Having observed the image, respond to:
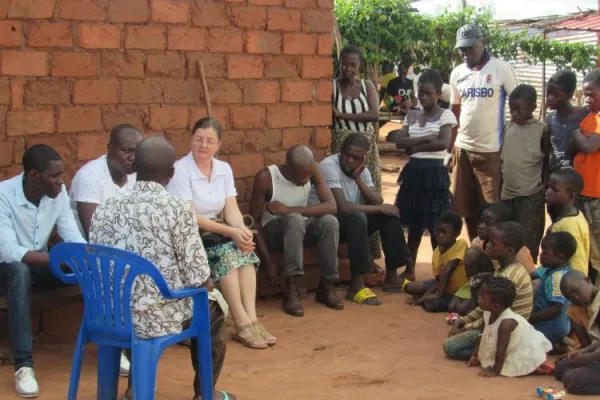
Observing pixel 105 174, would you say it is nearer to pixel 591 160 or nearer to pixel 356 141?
pixel 356 141

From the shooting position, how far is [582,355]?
4703mm

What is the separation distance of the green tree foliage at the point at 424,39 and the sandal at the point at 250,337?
33.3ft

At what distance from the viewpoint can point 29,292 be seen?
4.69m

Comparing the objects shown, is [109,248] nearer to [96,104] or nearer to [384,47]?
[96,104]

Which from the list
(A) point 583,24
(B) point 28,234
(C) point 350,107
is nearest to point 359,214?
(C) point 350,107

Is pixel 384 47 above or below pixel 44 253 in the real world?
above

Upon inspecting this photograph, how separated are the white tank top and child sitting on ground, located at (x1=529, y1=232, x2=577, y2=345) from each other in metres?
1.88

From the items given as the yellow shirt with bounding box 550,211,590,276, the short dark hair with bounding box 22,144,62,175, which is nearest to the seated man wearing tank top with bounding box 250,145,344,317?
the yellow shirt with bounding box 550,211,590,276

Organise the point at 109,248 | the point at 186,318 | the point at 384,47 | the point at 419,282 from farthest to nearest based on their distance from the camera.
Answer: the point at 384,47 < the point at 419,282 < the point at 186,318 < the point at 109,248

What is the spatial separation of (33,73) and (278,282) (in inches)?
91.8

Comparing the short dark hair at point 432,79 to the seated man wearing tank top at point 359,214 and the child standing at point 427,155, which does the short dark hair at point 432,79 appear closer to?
the child standing at point 427,155

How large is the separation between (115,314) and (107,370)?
0.39 metres

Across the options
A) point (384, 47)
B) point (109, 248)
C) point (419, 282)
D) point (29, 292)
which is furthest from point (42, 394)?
point (384, 47)

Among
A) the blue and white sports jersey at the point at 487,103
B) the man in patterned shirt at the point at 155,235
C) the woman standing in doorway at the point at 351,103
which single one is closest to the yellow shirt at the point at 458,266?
the woman standing in doorway at the point at 351,103
